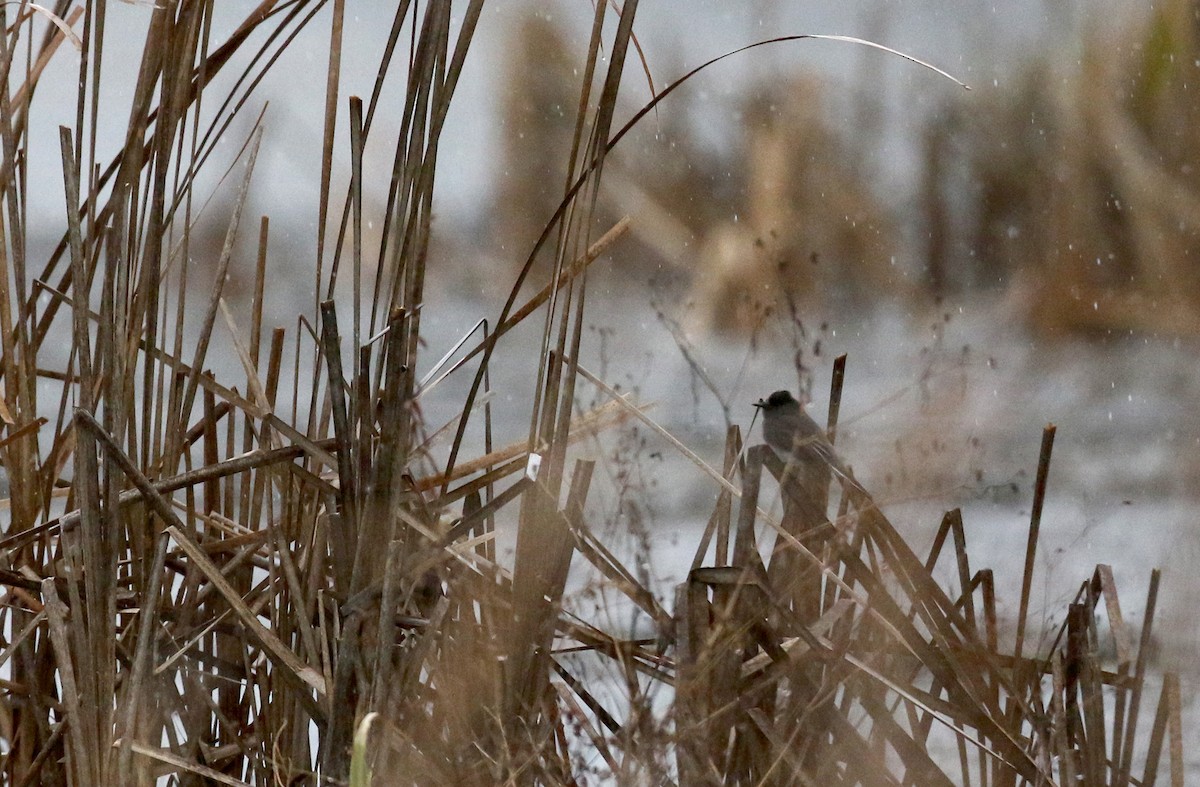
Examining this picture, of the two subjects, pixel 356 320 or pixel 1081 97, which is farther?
pixel 1081 97

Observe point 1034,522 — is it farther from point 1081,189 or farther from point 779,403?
point 1081,189

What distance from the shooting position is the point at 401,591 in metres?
0.51

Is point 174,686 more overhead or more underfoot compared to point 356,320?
more underfoot

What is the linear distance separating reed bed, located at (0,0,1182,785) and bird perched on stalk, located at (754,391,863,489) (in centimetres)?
2

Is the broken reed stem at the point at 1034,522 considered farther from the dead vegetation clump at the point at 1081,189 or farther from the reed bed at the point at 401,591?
the dead vegetation clump at the point at 1081,189

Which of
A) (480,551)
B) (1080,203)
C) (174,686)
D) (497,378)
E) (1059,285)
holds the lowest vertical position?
(174,686)

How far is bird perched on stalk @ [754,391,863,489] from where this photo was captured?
60cm

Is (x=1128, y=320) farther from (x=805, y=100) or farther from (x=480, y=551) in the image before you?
(x=480, y=551)

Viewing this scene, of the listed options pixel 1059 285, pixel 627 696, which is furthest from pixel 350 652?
pixel 1059 285

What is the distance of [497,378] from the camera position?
293 centimetres

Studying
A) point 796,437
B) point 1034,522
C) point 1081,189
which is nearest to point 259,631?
point 796,437

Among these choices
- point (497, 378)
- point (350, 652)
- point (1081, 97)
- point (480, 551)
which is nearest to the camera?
point (350, 652)

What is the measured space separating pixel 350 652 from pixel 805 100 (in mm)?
2400

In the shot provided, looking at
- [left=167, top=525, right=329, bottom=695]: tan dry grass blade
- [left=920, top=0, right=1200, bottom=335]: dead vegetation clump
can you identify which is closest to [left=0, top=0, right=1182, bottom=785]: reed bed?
[left=167, top=525, right=329, bottom=695]: tan dry grass blade
